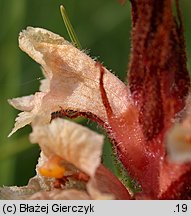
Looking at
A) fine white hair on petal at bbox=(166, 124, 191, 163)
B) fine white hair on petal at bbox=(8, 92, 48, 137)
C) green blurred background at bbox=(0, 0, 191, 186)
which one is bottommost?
fine white hair on petal at bbox=(166, 124, 191, 163)

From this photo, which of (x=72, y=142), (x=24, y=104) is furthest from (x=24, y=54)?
(x=72, y=142)

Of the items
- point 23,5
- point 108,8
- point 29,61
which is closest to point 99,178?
point 23,5

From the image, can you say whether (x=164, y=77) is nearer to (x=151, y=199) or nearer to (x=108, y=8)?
(x=151, y=199)


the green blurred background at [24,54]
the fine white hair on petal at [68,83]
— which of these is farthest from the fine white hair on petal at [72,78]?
the green blurred background at [24,54]

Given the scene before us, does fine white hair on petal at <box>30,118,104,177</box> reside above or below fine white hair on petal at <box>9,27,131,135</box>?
below

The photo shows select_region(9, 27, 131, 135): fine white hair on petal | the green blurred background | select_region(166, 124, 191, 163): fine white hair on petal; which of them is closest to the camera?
select_region(166, 124, 191, 163): fine white hair on petal

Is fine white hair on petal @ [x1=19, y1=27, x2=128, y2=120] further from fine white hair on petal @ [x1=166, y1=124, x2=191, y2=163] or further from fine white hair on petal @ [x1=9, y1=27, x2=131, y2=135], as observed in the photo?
fine white hair on petal @ [x1=166, y1=124, x2=191, y2=163]

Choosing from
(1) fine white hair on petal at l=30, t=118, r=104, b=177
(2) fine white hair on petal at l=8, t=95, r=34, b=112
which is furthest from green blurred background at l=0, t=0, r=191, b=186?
(1) fine white hair on petal at l=30, t=118, r=104, b=177

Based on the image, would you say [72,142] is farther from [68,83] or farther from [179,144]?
[68,83]
